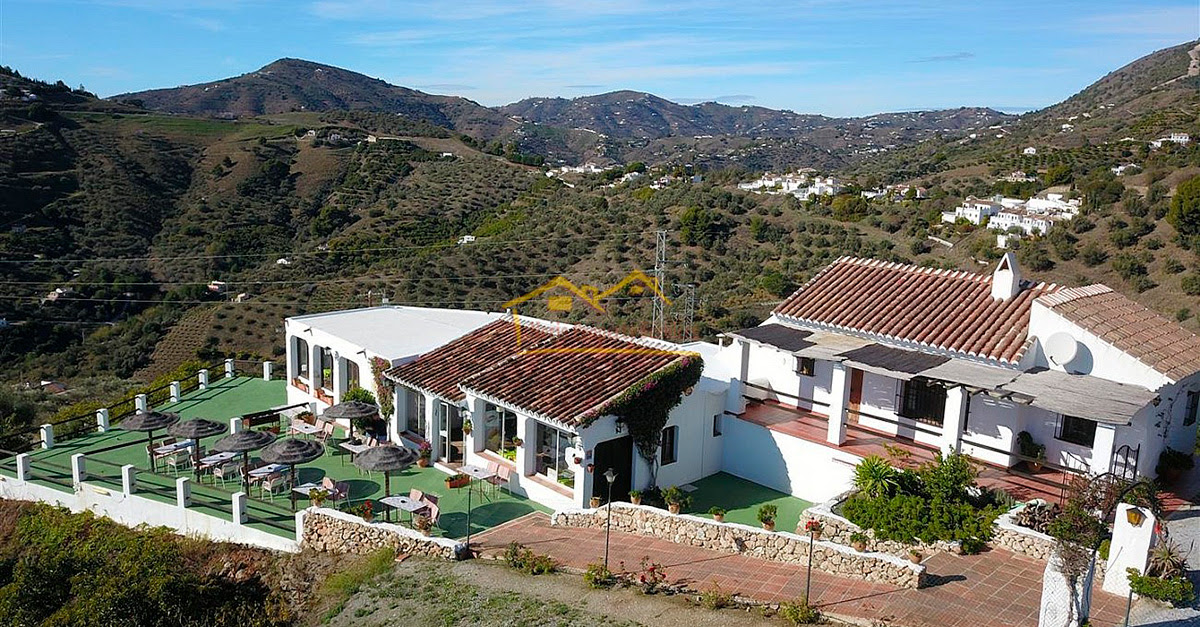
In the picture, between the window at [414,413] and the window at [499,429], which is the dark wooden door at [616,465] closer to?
the window at [499,429]

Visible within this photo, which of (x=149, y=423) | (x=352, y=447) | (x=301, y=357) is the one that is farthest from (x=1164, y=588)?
(x=301, y=357)

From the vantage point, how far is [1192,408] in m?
17.2

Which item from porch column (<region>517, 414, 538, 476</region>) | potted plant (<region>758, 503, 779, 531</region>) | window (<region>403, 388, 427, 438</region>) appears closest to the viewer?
potted plant (<region>758, 503, 779, 531</region>)

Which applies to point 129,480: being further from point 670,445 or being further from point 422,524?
point 670,445

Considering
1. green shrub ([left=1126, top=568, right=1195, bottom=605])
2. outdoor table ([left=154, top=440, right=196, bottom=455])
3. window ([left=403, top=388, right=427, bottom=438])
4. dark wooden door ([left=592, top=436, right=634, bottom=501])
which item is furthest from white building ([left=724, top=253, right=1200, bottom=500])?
outdoor table ([left=154, top=440, right=196, bottom=455])

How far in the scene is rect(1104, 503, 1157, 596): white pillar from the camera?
1130 cm

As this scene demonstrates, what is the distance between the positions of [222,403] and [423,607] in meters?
15.0

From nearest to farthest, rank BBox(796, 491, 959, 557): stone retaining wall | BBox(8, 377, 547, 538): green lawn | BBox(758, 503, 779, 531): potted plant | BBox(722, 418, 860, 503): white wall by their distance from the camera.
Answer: BBox(796, 491, 959, 557): stone retaining wall < BBox(758, 503, 779, 531): potted plant < BBox(8, 377, 547, 538): green lawn < BBox(722, 418, 860, 503): white wall

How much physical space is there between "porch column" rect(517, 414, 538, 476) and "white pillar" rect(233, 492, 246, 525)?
5.53 m

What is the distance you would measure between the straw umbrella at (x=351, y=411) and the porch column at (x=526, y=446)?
4.86 m

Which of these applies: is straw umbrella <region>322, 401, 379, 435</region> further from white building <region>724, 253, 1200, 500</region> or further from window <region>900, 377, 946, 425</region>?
window <region>900, 377, 946, 425</region>

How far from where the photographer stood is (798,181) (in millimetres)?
77875

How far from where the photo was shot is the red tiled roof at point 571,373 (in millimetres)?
16500

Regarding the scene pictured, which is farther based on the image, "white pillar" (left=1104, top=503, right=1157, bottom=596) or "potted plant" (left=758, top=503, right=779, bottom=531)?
"potted plant" (left=758, top=503, right=779, bottom=531)
